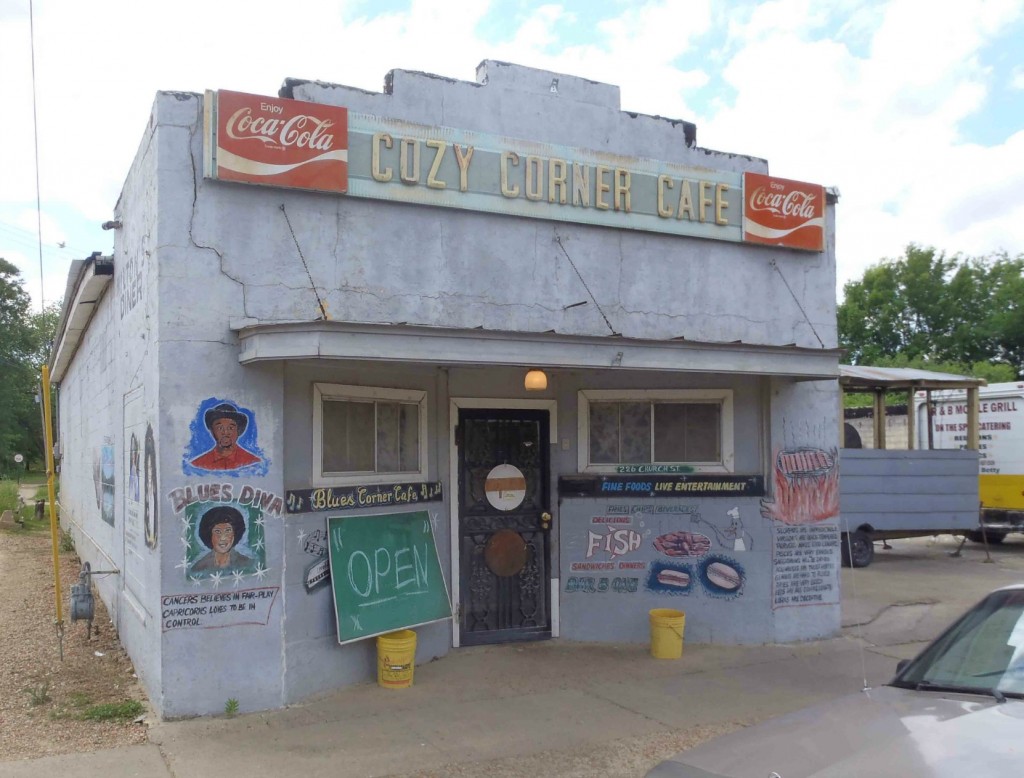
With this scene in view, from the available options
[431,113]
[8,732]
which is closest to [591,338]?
[431,113]

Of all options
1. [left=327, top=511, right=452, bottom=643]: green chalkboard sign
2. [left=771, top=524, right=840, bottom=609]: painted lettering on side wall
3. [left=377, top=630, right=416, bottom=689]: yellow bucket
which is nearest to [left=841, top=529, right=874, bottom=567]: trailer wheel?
[left=771, top=524, right=840, bottom=609]: painted lettering on side wall

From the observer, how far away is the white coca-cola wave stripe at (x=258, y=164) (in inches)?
264

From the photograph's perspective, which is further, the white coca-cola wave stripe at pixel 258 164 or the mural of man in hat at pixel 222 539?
the white coca-cola wave stripe at pixel 258 164

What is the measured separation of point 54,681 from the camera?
7500 mm

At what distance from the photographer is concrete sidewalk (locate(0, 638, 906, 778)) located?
18.5 feet

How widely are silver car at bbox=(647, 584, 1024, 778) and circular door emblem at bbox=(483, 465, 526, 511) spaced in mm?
Answer: 4780

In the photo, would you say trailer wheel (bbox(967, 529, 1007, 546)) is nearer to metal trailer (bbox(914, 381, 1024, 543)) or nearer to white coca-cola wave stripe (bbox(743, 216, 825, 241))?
metal trailer (bbox(914, 381, 1024, 543))

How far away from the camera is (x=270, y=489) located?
6.77 m

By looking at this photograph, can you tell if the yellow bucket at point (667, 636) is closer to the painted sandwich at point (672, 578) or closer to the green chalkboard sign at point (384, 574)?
the painted sandwich at point (672, 578)

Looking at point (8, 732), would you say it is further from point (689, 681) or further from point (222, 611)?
point (689, 681)

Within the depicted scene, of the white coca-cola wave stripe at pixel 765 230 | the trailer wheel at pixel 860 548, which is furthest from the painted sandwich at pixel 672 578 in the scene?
the trailer wheel at pixel 860 548

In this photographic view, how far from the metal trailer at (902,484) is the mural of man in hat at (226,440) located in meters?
10.2

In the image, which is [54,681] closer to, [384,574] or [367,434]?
[384,574]

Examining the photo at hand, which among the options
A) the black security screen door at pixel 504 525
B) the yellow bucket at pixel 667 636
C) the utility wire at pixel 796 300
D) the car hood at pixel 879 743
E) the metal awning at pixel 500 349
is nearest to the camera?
the car hood at pixel 879 743
